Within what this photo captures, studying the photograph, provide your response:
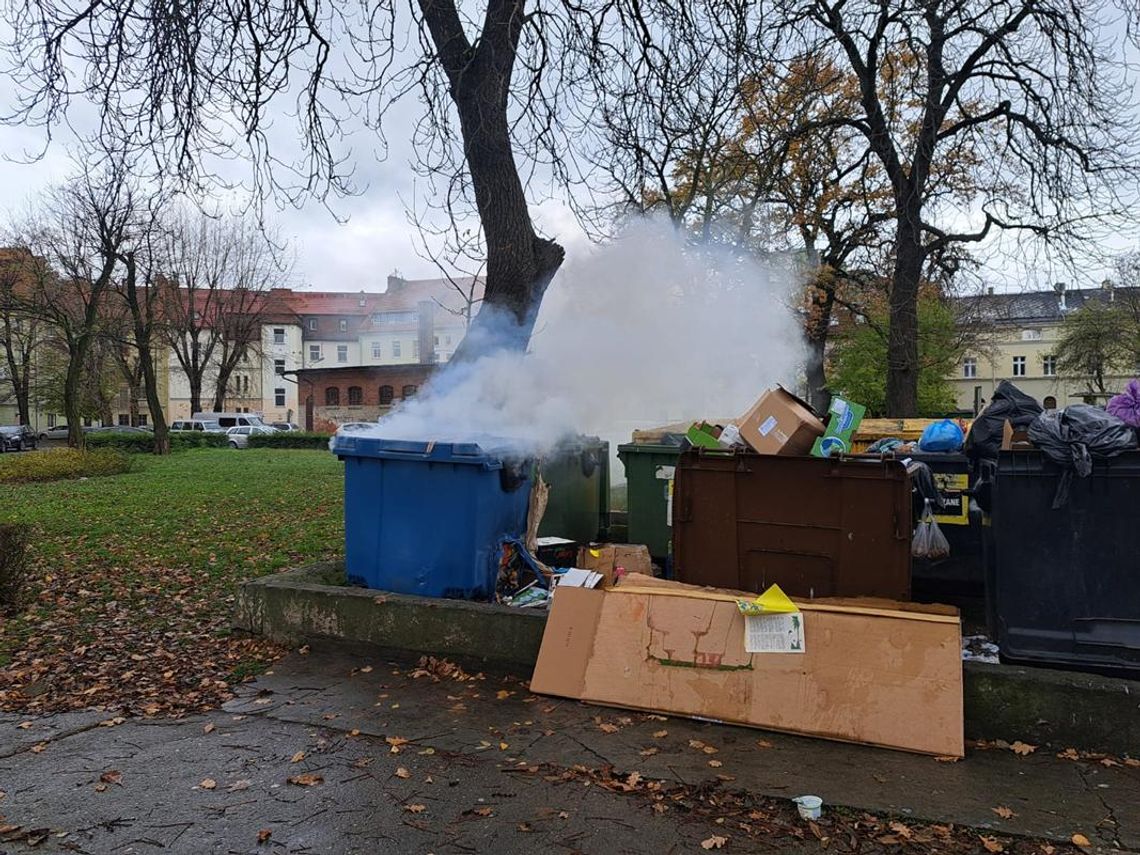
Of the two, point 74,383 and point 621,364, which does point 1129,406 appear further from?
point 74,383

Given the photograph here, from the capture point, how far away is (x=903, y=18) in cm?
881

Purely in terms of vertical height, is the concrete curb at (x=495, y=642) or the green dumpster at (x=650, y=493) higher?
the green dumpster at (x=650, y=493)

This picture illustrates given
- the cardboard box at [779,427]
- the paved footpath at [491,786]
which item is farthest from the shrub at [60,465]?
the cardboard box at [779,427]

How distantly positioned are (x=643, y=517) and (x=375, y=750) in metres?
3.08

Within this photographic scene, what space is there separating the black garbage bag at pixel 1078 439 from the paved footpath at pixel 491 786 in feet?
3.99

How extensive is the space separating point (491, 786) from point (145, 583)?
4620 mm

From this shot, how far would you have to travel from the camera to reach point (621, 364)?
6527mm

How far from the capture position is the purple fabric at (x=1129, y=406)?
358cm

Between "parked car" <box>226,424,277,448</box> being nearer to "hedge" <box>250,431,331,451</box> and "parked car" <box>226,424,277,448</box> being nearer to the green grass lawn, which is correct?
"hedge" <box>250,431,331,451</box>

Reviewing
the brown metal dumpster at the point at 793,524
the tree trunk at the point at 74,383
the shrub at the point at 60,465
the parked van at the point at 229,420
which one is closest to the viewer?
the brown metal dumpster at the point at 793,524

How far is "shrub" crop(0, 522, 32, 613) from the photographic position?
5.27 meters

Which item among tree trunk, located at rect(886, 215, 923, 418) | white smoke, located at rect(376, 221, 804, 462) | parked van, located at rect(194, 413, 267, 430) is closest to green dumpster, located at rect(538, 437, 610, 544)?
white smoke, located at rect(376, 221, 804, 462)

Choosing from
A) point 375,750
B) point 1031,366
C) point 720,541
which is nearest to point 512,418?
point 720,541

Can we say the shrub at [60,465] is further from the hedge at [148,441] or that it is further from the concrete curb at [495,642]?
the concrete curb at [495,642]
